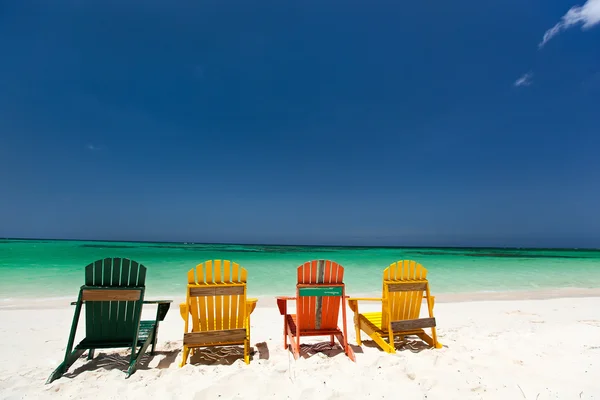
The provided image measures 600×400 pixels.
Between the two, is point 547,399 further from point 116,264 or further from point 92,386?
point 116,264

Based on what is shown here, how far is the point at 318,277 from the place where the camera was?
3.86m

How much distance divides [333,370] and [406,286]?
1.64 metres

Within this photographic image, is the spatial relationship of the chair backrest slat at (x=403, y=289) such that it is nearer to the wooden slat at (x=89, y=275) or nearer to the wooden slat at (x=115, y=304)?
the wooden slat at (x=115, y=304)

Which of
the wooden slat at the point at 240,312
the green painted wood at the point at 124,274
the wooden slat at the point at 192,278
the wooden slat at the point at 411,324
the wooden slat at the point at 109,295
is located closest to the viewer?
the wooden slat at the point at 109,295

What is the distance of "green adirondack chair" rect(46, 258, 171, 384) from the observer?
10.9 feet

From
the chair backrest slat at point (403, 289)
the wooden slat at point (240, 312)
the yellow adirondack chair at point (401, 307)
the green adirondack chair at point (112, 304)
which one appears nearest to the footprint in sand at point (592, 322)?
the yellow adirondack chair at point (401, 307)

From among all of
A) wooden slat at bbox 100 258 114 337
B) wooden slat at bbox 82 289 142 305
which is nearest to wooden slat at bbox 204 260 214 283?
wooden slat at bbox 82 289 142 305

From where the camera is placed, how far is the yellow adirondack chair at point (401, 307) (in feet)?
13.0

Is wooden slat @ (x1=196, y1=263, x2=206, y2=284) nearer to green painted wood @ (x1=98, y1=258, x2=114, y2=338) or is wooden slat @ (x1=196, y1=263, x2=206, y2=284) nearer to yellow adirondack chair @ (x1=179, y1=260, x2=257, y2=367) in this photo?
yellow adirondack chair @ (x1=179, y1=260, x2=257, y2=367)

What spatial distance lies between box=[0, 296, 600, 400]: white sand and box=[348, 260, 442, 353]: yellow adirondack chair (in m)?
0.26

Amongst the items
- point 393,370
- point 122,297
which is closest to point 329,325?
point 393,370

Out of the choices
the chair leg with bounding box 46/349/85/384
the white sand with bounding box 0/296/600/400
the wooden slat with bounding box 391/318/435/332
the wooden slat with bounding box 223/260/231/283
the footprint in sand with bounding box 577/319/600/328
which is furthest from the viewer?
the footprint in sand with bounding box 577/319/600/328

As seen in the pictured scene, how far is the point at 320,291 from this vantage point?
3.78 m

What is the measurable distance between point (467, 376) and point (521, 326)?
3.49m
